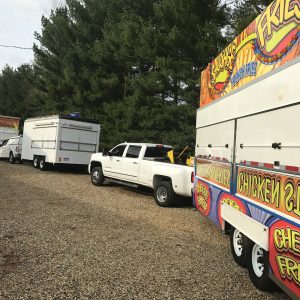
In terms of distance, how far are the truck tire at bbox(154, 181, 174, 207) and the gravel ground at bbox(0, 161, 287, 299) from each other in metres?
0.35

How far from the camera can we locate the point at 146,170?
1222 cm

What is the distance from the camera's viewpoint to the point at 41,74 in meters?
38.6

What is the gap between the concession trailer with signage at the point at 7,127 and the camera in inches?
1356

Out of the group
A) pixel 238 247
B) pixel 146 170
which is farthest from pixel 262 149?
pixel 146 170

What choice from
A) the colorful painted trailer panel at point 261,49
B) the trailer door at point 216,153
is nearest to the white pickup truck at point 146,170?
the trailer door at point 216,153

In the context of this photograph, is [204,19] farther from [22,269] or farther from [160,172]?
[22,269]

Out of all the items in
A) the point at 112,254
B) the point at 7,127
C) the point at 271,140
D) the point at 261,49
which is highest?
the point at 7,127

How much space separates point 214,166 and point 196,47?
559 inches

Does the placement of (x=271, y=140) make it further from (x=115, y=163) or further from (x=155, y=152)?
(x=115, y=163)

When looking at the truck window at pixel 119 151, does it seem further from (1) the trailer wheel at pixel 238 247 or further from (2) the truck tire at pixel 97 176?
(1) the trailer wheel at pixel 238 247

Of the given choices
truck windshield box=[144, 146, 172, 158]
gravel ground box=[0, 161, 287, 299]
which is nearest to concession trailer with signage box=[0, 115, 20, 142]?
truck windshield box=[144, 146, 172, 158]

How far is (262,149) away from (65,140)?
1601cm

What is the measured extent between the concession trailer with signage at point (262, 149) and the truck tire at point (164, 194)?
12.9 ft

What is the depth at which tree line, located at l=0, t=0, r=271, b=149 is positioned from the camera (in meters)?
20.3
